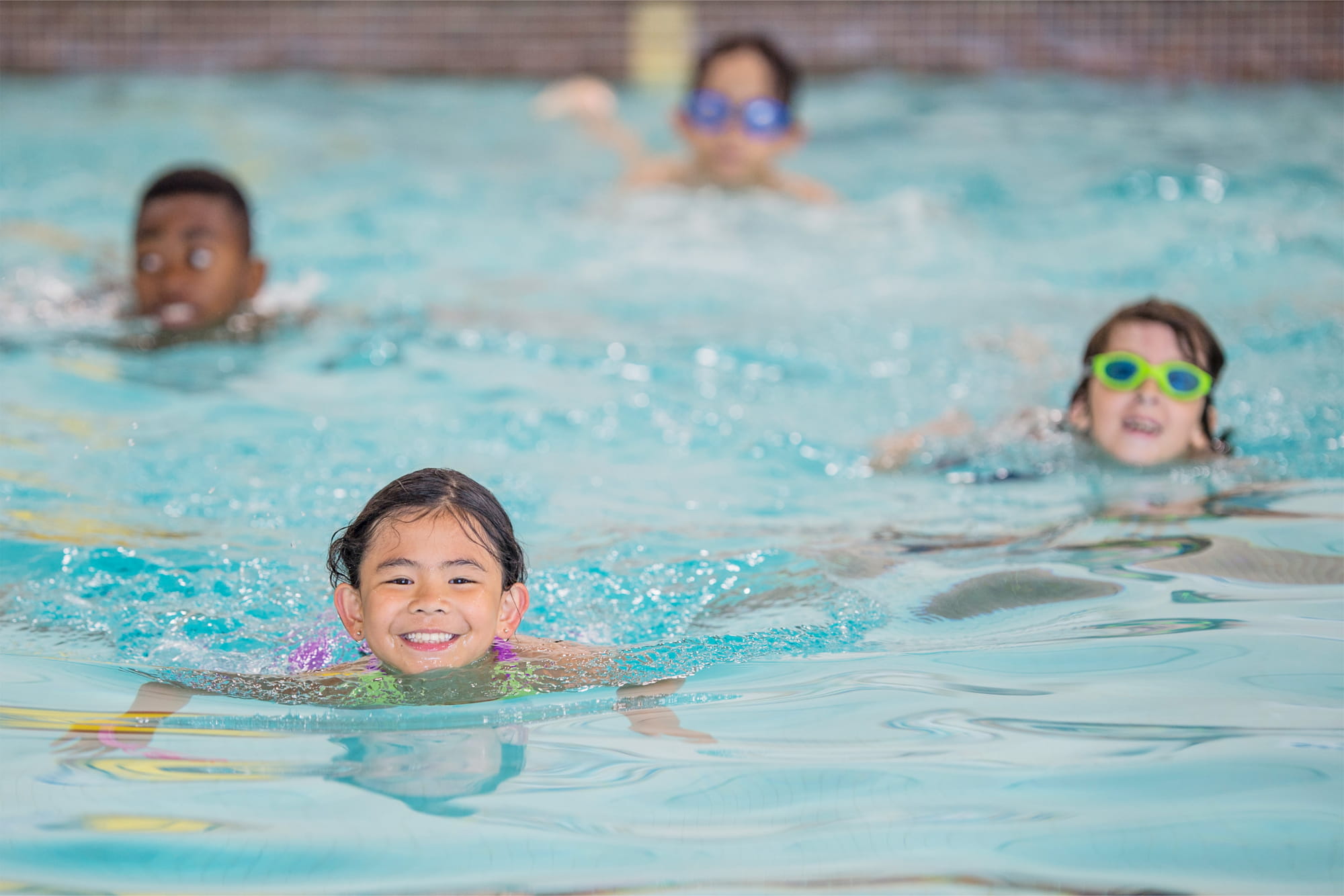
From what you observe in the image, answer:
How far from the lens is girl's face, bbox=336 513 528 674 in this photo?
277cm

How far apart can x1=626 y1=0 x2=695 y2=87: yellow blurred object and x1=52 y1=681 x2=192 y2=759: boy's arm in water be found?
25.5 feet

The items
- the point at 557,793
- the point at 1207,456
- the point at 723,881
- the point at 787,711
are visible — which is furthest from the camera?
the point at 1207,456

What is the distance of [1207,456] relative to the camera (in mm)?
4320

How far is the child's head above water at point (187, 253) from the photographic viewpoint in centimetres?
552

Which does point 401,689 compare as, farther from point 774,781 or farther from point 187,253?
point 187,253

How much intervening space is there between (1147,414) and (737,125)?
3328 mm

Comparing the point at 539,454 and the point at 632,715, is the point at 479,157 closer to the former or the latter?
the point at 539,454

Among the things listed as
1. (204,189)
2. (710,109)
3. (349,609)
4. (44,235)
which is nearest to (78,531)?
(349,609)

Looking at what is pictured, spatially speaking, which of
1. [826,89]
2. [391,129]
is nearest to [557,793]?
[391,129]

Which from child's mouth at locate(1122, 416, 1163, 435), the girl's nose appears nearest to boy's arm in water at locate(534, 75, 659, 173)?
child's mouth at locate(1122, 416, 1163, 435)

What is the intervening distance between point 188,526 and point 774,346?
233cm

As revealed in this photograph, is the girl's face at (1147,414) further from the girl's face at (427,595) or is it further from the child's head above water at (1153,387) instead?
the girl's face at (427,595)

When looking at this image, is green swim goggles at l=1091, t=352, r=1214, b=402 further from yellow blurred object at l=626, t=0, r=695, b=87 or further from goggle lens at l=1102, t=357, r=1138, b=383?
yellow blurred object at l=626, t=0, r=695, b=87

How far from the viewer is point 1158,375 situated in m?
4.16
